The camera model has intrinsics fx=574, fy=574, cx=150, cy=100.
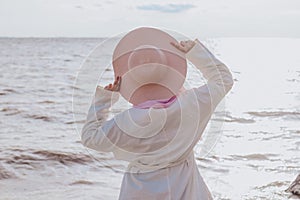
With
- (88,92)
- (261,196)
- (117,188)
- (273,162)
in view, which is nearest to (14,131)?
(117,188)

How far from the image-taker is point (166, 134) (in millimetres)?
1694

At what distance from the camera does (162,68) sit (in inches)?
66.8

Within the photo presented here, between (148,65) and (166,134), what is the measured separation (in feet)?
0.69

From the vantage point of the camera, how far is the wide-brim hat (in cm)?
170

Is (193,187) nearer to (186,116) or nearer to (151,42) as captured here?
(186,116)

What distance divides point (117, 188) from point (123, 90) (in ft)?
8.68

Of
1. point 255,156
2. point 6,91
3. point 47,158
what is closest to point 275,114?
point 255,156

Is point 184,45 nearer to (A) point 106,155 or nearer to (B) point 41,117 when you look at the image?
(A) point 106,155

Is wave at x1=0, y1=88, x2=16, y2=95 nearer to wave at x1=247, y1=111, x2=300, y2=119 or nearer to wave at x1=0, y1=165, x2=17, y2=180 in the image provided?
wave at x1=247, y1=111, x2=300, y2=119

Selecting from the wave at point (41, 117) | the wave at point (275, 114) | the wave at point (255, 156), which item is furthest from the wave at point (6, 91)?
the wave at point (255, 156)

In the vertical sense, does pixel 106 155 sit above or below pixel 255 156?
above

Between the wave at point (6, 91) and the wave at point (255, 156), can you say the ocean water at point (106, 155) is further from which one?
the wave at point (6, 91)

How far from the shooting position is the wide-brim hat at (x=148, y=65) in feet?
5.57

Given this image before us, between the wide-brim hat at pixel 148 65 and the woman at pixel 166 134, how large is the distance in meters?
0.03
